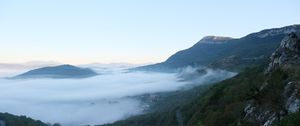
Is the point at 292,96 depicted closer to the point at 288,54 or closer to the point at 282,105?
the point at 282,105

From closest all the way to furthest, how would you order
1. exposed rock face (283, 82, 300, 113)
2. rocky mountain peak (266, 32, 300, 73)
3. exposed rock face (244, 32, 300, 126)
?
1. exposed rock face (283, 82, 300, 113)
2. exposed rock face (244, 32, 300, 126)
3. rocky mountain peak (266, 32, 300, 73)

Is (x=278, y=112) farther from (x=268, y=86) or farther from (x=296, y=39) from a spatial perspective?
(x=296, y=39)

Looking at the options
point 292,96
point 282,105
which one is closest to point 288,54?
point 282,105

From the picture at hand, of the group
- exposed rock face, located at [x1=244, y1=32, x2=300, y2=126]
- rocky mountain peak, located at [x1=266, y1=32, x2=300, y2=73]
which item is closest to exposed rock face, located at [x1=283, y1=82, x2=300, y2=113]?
exposed rock face, located at [x1=244, y1=32, x2=300, y2=126]

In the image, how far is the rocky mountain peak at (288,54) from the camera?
2757 inches

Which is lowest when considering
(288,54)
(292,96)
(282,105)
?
(282,105)

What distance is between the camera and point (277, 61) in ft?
250

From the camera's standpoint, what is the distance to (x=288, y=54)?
7394cm

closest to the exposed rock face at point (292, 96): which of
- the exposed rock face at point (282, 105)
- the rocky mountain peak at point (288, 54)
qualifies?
the exposed rock face at point (282, 105)

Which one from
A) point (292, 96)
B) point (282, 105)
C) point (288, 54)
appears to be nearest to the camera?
point (292, 96)

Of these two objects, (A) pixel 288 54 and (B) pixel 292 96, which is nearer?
(B) pixel 292 96

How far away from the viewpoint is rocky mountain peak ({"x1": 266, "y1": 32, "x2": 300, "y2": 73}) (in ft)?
230

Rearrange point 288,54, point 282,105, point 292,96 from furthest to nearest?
point 288,54, point 282,105, point 292,96

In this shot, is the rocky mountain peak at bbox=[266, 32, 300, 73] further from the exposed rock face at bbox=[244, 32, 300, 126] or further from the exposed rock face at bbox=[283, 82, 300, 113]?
the exposed rock face at bbox=[283, 82, 300, 113]
